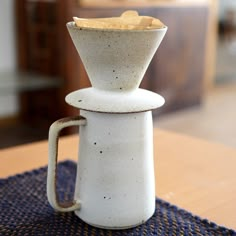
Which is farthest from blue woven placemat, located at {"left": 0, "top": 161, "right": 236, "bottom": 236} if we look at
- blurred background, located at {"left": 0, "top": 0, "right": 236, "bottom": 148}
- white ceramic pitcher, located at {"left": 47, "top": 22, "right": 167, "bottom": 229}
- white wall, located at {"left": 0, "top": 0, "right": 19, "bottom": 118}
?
white wall, located at {"left": 0, "top": 0, "right": 19, "bottom": 118}

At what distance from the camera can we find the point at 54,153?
1.98 feet

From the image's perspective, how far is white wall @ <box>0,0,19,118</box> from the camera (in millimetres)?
2793

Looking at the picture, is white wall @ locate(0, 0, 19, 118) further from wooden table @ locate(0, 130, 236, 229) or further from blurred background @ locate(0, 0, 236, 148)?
wooden table @ locate(0, 130, 236, 229)

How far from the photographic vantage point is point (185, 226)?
637 mm

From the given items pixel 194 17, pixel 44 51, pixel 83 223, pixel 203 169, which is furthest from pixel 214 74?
pixel 83 223

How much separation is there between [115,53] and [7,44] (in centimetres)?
240

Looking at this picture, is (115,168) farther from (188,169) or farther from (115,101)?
(188,169)

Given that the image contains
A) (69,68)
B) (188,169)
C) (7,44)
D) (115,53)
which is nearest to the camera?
(115,53)

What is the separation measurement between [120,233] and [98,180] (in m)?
0.08

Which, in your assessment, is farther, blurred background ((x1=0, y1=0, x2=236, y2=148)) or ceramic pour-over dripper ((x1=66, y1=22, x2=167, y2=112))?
blurred background ((x1=0, y1=0, x2=236, y2=148))

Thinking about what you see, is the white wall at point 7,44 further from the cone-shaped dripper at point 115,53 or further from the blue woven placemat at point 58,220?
the cone-shaped dripper at point 115,53

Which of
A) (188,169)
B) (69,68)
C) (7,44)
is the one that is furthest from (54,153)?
(7,44)

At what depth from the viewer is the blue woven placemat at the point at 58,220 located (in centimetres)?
62

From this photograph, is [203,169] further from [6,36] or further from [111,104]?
[6,36]
